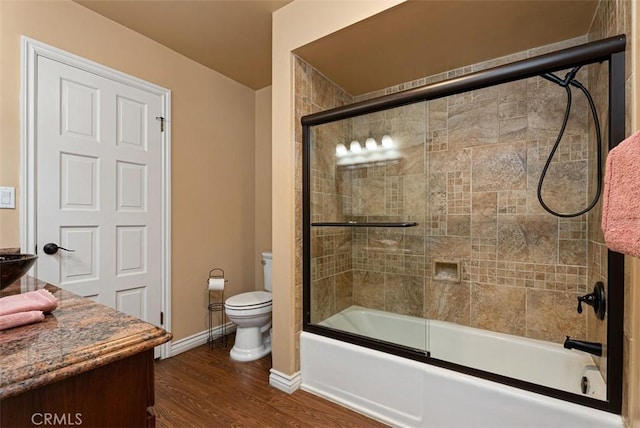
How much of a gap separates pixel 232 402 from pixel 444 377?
50.0 inches

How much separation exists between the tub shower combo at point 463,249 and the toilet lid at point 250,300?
1.77 feet

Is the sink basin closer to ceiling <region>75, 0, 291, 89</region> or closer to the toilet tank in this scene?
ceiling <region>75, 0, 291, 89</region>

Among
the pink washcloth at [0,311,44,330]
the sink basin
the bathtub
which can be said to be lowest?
the bathtub

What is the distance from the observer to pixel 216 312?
9.20ft

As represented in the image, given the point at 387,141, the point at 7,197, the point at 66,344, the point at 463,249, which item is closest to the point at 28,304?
the point at 66,344

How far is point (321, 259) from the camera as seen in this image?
2.23m

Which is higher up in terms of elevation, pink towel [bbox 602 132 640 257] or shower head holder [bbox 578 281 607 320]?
pink towel [bbox 602 132 640 257]

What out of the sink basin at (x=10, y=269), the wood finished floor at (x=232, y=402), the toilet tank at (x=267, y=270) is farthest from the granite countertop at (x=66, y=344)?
the toilet tank at (x=267, y=270)

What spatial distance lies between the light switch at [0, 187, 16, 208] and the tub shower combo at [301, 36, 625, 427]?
1.71m

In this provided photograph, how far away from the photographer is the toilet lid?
2371 mm

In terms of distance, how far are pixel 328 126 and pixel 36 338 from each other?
1848 millimetres

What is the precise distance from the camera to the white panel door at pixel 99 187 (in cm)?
183

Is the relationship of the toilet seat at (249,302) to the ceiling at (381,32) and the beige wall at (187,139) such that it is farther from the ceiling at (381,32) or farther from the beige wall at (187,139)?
the ceiling at (381,32)

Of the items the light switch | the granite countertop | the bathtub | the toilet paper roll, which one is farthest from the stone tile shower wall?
the light switch
